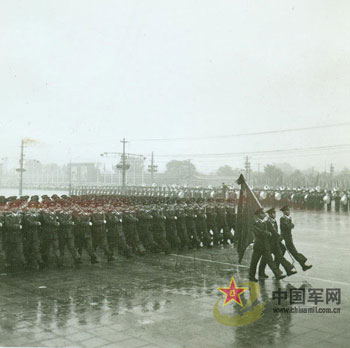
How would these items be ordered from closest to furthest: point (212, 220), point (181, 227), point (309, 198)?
1. point (181, 227)
2. point (212, 220)
3. point (309, 198)

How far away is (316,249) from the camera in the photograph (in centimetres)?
1324

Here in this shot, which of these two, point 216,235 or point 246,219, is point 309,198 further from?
point 246,219

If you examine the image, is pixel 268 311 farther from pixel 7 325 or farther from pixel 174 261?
pixel 174 261

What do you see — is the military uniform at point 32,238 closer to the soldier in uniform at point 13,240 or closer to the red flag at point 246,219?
the soldier in uniform at point 13,240

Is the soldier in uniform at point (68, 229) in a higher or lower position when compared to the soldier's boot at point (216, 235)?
higher

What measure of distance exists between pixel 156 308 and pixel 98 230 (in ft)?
14.2

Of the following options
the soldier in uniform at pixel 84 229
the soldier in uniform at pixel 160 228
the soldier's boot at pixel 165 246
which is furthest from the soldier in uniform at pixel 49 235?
the soldier's boot at pixel 165 246

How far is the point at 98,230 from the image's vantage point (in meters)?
10.7

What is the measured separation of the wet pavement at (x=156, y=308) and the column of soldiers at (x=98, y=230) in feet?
1.84

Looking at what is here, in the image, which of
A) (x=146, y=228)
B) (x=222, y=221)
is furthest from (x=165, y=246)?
(x=222, y=221)

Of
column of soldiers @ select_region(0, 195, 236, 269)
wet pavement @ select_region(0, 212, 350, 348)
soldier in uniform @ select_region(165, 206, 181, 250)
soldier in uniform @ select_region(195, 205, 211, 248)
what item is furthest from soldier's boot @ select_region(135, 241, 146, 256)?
soldier in uniform @ select_region(195, 205, 211, 248)

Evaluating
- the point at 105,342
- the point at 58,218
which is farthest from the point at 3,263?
the point at 105,342

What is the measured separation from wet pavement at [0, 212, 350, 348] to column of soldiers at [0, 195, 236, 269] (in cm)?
56

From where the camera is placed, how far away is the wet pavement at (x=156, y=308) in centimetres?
537
